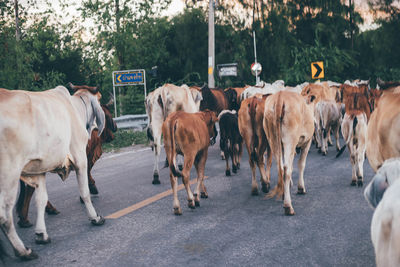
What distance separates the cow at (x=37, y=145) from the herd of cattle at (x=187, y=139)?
1 centimetres

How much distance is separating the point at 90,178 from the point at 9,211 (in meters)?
2.89

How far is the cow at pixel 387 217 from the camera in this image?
6.69 ft

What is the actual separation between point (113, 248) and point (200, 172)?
218 centimetres

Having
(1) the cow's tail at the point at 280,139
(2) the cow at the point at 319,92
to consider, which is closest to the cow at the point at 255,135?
(1) the cow's tail at the point at 280,139

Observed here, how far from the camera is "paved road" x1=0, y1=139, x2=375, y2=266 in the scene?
4363 millimetres

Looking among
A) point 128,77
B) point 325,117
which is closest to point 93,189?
point 325,117

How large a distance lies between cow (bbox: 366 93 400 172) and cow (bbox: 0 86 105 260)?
137 inches

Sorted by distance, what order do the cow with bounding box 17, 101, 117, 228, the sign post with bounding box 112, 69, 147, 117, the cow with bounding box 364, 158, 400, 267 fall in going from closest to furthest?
the cow with bounding box 364, 158, 400, 267 → the cow with bounding box 17, 101, 117, 228 → the sign post with bounding box 112, 69, 147, 117

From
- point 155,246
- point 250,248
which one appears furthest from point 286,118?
point 155,246

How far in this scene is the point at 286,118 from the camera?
20.1ft

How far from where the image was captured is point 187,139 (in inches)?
241

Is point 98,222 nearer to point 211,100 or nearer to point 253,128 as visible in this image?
point 253,128

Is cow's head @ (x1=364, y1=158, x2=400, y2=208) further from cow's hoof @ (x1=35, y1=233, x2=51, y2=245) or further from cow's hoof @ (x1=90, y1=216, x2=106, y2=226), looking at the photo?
cow's hoof @ (x1=90, y1=216, x2=106, y2=226)

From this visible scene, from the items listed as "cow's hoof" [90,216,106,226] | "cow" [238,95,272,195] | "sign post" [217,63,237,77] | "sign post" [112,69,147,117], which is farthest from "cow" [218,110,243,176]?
"sign post" [217,63,237,77]
